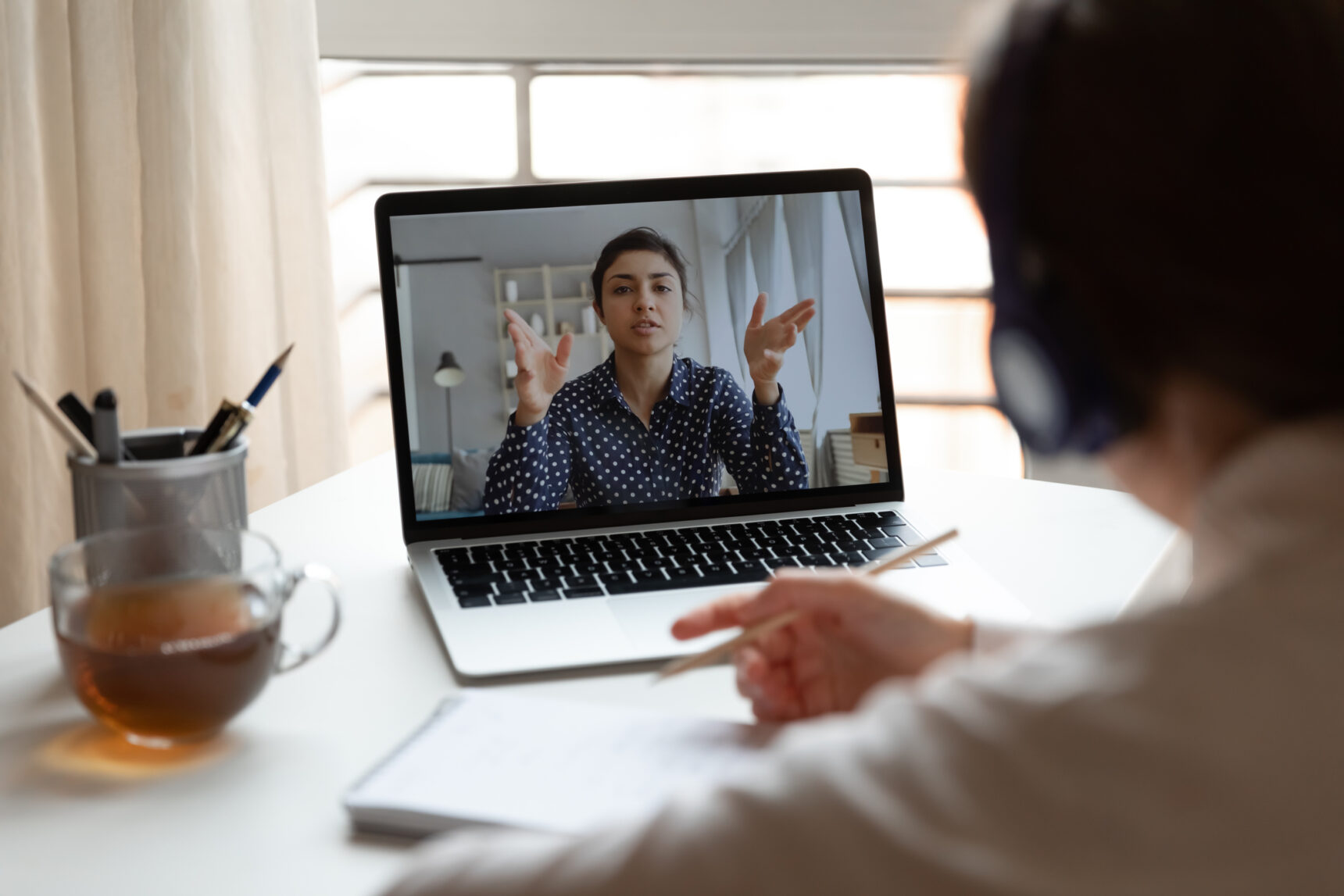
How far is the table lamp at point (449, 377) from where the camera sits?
87cm

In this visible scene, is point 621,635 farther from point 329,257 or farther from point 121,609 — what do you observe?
point 329,257

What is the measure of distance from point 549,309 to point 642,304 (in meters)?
0.08

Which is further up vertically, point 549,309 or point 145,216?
point 145,216

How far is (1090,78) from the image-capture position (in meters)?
0.31

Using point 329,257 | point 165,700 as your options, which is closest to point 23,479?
point 329,257

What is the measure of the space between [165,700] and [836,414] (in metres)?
0.56

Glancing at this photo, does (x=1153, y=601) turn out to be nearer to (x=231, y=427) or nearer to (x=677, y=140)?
(x=231, y=427)

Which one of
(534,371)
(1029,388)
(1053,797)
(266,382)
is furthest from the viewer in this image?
(534,371)

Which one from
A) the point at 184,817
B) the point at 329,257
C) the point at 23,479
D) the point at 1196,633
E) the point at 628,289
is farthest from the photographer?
the point at 329,257

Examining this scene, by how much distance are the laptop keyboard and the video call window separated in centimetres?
4

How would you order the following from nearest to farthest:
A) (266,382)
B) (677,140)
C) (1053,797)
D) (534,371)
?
(1053,797) < (266,382) < (534,371) < (677,140)

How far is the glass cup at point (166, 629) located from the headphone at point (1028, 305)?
0.37 metres

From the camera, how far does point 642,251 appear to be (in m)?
0.91

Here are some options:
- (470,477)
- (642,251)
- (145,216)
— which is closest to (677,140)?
(145,216)
